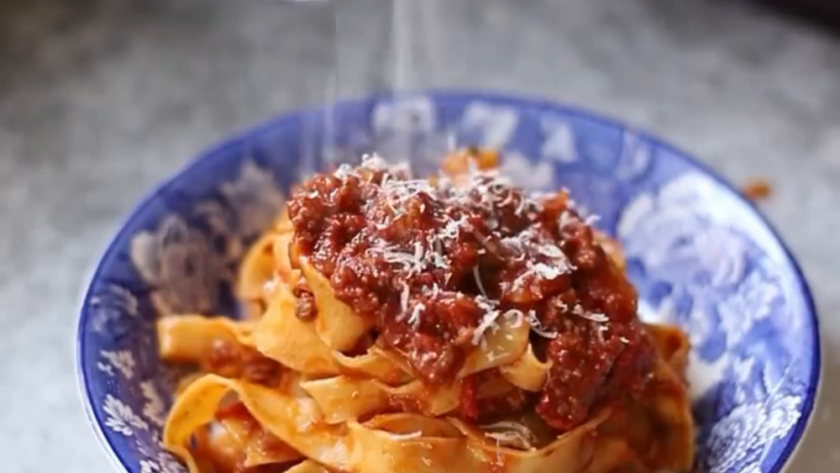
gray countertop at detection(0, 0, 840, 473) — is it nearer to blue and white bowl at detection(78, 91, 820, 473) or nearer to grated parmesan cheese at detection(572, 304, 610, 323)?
blue and white bowl at detection(78, 91, 820, 473)

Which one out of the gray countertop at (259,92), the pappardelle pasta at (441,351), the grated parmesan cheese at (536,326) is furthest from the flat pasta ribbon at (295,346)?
the gray countertop at (259,92)

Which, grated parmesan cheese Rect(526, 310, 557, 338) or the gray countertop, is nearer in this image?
grated parmesan cheese Rect(526, 310, 557, 338)

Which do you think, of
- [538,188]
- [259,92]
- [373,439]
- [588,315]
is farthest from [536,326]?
[259,92]

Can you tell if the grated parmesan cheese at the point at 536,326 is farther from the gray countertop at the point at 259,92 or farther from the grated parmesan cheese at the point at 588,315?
the gray countertop at the point at 259,92

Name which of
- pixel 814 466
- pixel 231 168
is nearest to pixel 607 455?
pixel 814 466

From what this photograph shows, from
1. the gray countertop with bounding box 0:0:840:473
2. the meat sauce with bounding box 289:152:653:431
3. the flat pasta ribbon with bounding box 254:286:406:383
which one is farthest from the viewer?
the gray countertop with bounding box 0:0:840:473

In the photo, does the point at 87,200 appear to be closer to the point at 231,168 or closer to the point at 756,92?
the point at 231,168

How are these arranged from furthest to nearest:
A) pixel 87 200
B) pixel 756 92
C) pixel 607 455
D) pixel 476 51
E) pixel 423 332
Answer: pixel 476 51 < pixel 756 92 < pixel 87 200 < pixel 607 455 < pixel 423 332

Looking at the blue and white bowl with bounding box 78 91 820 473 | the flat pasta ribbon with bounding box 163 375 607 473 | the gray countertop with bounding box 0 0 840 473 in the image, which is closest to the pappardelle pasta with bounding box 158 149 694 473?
the flat pasta ribbon with bounding box 163 375 607 473
